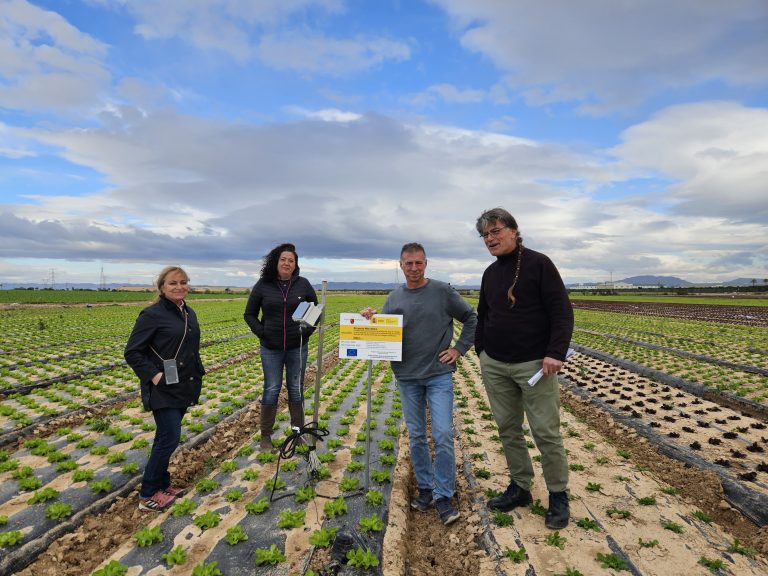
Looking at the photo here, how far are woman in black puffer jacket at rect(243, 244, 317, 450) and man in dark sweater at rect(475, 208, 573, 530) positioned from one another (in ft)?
8.64

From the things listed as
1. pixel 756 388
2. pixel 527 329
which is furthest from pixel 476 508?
pixel 756 388


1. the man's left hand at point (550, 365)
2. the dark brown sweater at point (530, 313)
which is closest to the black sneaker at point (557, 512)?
the man's left hand at point (550, 365)

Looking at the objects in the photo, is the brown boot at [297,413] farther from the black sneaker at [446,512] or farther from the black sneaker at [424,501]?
the black sneaker at [446,512]

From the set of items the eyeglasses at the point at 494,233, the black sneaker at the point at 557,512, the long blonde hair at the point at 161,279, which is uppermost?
the eyeglasses at the point at 494,233

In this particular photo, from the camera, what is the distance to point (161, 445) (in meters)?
4.43

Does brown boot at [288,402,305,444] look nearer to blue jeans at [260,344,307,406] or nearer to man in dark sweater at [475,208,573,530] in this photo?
blue jeans at [260,344,307,406]

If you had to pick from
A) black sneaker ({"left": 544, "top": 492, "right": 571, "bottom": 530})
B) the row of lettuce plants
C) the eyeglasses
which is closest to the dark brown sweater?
the eyeglasses

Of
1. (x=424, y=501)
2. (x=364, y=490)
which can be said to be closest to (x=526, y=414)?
(x=424, y=501)

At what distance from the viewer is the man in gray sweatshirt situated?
13.8ft

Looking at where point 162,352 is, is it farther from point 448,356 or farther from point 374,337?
point 448,356

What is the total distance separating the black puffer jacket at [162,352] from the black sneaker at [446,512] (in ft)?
9.77

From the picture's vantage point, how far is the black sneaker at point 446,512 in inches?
165

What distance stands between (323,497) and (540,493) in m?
2.62

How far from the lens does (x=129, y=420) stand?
7941 mm
